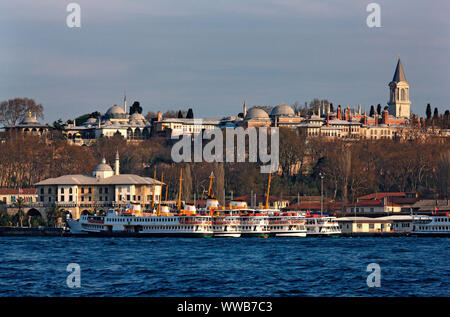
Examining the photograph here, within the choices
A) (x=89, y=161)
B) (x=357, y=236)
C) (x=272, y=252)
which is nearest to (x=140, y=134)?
(x=89, y=161)

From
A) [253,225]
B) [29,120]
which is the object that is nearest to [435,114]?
[29,120]

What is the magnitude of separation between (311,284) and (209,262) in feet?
32.2

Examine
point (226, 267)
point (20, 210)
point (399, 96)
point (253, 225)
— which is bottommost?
point (226, 267)

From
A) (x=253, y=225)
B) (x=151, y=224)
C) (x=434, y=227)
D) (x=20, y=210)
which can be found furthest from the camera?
(x=20, y=210)

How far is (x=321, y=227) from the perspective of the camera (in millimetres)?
66938

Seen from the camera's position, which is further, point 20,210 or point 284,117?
point 284,117

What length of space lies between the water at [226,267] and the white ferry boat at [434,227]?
353cm

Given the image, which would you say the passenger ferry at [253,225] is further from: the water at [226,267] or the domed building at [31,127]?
the domed building at [31,127]

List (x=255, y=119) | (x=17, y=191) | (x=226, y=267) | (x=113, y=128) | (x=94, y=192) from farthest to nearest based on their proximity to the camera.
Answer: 1. (x=113, y=128)
2. (x=255, y=119)
3. (x=94, y=192)
4. (x=17, y=191)
5. (x=226, y=267)

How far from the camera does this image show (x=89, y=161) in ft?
309

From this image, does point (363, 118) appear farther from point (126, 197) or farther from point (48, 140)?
point (126, 197)

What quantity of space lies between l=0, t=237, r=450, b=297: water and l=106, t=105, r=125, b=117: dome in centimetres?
7168

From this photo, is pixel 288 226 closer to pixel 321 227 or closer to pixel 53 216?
pixel 321 227

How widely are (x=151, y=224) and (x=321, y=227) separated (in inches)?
418
